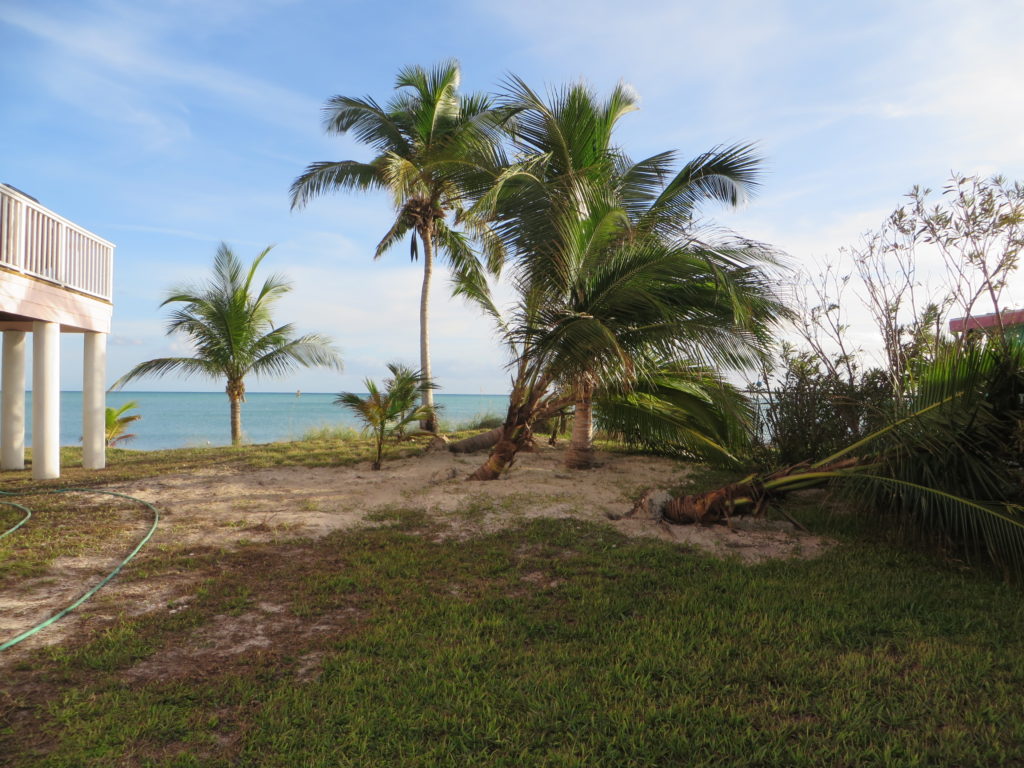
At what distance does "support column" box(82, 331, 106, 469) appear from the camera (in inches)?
458

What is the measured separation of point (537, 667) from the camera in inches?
138

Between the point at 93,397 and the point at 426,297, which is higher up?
the point at 426,297

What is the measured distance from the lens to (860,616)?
4234 millimetres

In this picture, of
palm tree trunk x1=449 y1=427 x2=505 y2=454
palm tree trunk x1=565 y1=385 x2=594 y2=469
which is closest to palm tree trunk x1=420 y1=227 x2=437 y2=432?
palm tree trunk x1=449 y1=427 x2=505 y2=454

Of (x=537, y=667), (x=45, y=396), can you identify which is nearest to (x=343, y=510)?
(x=537, y=667)

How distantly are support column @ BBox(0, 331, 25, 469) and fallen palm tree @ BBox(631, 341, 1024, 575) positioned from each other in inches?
534

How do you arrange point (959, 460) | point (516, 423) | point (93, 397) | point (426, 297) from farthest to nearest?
point (426, 297)
point (93, 397)
point (516, 423)
point (959, 460)

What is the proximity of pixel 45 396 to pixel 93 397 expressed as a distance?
63.8 inches

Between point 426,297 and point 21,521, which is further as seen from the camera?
point 426,297

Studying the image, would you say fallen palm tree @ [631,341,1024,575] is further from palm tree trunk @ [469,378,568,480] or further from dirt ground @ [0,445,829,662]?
palm tree trunk @ [469,378,568,480]

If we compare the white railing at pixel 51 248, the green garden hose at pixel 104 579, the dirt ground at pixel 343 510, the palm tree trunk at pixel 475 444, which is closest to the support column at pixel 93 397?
the white railing at pixel 51 248

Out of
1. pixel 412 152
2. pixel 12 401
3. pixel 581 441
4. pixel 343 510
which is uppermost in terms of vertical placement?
pixel 412 152

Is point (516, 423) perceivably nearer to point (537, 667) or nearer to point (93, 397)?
point (537, 667)

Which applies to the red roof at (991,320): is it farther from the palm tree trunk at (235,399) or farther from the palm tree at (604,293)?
the palm tree trunk at (235,399)
